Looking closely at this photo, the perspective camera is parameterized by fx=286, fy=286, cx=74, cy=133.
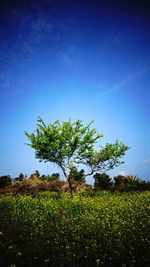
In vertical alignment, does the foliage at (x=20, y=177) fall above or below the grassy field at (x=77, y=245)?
above

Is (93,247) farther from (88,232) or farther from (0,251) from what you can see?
(0,251)

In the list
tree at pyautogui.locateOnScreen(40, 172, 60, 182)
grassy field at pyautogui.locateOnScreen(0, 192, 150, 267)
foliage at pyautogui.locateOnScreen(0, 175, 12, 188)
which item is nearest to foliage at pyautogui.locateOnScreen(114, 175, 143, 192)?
tree at pyautogui.locateOnScreen(40, 172, 60, 182)

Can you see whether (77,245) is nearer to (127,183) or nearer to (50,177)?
(127,183)

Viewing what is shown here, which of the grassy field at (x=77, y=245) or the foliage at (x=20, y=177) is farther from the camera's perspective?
the foliage at (x=20, y=177)

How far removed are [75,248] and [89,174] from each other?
2148cm

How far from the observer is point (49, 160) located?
30.3 metres


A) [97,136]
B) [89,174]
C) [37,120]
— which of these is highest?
[37,120]

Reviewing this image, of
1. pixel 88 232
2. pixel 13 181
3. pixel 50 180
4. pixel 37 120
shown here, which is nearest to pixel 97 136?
pixel 37 120

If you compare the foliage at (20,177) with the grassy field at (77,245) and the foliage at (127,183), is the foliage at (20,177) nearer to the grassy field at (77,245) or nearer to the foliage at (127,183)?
the foliage at (127,183)

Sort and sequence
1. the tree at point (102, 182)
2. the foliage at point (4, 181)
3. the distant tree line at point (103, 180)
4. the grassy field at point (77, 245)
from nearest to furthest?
the grassy field at point (77, 245) → the distant tree line at point (103, 180) → the tree at point (102, 182) → the foliage at point (4, 181)

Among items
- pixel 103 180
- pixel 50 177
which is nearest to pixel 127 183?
pixel 103 180

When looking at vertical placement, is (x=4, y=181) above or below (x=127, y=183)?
above

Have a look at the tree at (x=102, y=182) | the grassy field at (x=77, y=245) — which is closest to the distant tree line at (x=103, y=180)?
the tree at (x=102, y=182)

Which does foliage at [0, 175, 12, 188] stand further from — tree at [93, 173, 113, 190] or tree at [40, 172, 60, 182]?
tree at [93, 173, 113, 190]
